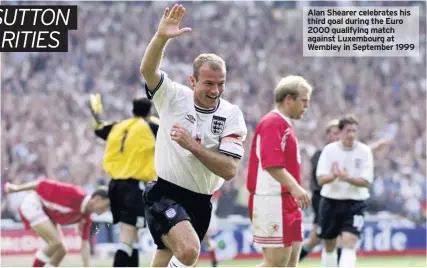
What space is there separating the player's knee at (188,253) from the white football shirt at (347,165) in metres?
5.25

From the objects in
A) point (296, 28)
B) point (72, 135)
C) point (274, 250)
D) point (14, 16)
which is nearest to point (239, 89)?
point (296, 28)

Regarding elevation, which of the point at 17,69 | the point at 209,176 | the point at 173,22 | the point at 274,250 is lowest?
the point at 274,250

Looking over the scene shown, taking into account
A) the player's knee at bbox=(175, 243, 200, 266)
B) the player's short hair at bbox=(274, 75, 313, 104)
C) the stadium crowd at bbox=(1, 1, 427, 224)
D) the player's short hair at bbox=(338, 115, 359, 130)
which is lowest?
the player's knee at bbox=(175, 243, 200, 266)

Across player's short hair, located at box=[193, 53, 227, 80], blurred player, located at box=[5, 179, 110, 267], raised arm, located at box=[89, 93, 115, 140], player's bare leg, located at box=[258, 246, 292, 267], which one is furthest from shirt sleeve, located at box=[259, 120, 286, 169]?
blurred player, located at box=[5, 179, 110, 267]

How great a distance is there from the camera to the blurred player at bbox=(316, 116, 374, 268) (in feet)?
39.2

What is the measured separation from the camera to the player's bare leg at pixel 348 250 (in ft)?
38.3

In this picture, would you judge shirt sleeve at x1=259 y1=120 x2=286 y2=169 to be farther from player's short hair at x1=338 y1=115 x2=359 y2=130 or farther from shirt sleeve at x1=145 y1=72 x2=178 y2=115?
player's short hair at x1=338 y1=115 x2=359 y2=130

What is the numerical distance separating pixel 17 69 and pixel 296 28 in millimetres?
8626

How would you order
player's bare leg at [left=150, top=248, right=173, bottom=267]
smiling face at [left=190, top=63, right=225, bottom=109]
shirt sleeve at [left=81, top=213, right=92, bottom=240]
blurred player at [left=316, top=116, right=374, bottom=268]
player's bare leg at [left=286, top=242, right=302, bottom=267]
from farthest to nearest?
shirt sleeve at [left=81, top=213, right=92, bottom=240] → blurred player at [left=316, top=116, right=374, bottom=268] → player's bare leg at [left=286, top=242, right=302, bottom=267] → player's bare leg at [left=150, top=248, right=173, bottom=267] → smiling face at [left=190, top=63, right=225, bottom=109]

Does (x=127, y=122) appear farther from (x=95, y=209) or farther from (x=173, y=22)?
(x=173, y=22)

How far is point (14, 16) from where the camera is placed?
10.8 meters

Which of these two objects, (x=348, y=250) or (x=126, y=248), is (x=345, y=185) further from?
(x=126, y=248)

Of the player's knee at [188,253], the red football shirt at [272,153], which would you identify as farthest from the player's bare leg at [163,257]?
the red football shirt at [272,153]

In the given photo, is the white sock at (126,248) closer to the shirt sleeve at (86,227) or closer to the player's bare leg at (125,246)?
the player's bare leg at (125,246)
